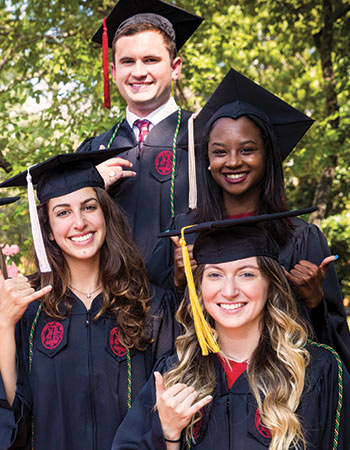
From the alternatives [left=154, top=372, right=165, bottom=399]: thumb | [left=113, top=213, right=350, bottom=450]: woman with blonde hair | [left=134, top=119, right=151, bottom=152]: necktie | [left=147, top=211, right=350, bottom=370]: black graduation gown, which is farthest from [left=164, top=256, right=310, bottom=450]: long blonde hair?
[left=134, top=119, right=151, bottom=152]: necktie

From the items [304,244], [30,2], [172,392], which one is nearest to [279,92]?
[30,2]

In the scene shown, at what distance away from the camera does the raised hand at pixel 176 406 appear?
2539 mm

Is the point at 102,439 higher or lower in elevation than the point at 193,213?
lower

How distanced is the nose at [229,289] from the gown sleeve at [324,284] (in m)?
0.47

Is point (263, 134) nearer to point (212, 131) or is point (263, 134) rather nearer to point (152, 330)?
point (212, 131)

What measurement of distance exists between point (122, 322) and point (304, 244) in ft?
3.18

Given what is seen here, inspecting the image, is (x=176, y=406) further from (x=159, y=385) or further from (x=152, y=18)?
(x=152, y=18)

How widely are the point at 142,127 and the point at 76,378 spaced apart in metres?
1.69

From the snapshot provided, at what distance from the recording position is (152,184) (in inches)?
154

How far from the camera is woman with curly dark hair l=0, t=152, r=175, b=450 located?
2982mm

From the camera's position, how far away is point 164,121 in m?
4.01

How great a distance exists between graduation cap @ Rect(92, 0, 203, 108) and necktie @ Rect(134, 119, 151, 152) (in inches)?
21.9

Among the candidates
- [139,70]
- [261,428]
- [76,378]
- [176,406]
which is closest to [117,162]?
[139,70]

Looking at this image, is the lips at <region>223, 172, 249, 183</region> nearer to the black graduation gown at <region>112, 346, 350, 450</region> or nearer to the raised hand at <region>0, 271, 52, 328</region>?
the black graduation gown at <region>112, 346, 350, 450</region>
